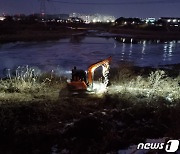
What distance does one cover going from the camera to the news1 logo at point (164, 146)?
8328mm

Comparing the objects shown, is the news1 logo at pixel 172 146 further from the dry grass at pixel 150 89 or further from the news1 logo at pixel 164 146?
the dry grass at pixel 150 89

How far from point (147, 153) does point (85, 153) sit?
156 centimetres

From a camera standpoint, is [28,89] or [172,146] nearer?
[172,146]

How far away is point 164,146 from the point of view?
27.6 feet

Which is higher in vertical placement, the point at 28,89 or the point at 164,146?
the point at 164,146

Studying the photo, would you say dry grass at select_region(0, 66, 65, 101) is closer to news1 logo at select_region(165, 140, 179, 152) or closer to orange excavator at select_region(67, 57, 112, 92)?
orange excavator at select_region(67, 57, 112, 92)

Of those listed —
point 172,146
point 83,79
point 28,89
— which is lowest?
point 28,89

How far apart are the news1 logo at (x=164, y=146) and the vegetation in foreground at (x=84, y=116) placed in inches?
18.9

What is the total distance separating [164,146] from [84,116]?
3591mm

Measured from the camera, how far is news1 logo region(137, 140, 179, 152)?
8328mm

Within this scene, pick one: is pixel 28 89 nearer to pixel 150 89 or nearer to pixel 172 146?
pixel 150 89

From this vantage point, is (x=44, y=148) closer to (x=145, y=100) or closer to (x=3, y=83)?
(x=145, y=100)

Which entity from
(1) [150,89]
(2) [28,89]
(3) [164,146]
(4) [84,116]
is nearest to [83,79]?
(2) [28,89]

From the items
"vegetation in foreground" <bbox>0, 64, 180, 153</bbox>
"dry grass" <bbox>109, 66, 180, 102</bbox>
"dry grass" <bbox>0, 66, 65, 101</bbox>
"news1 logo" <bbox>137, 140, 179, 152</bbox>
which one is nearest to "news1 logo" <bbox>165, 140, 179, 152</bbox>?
"news1 logo" <bbox>137, 140, 179, 152</bbox>
